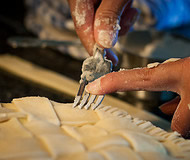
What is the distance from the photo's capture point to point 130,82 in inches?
42.4

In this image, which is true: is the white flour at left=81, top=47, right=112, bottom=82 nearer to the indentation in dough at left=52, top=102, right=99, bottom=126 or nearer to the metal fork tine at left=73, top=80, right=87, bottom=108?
the metal fork tine at left=73, top=80, right=87, bottom=108

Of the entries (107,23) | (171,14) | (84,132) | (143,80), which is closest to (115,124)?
(84,132)

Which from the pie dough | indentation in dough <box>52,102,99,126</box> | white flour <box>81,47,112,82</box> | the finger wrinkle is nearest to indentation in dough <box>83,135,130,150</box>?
the pie dough

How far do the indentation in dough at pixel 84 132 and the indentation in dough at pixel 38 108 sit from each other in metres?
0.07

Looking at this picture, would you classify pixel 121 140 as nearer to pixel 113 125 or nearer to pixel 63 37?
pixel 113 125

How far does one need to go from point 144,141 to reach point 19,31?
2.35 m

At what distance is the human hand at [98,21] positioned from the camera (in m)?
1.20

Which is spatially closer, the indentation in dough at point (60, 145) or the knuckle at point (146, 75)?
the indentation in dough at point (60, 145)

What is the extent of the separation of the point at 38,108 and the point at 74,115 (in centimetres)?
16

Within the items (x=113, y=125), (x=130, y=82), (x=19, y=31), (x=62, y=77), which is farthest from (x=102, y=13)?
(x=19, y=31)

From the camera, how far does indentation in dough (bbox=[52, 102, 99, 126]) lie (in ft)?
3.20

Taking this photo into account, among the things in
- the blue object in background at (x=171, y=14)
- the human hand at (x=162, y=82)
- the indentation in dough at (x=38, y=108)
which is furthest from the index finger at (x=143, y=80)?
the blue object in background at (x=171, y=14)

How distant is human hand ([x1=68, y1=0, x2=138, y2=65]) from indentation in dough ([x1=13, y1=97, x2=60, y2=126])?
420 millimetres

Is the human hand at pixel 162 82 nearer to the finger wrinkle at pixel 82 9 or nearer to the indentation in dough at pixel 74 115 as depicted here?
the indentation in dough at pixel 74 115
